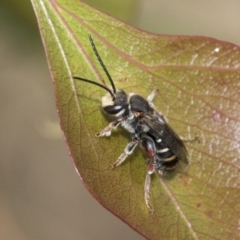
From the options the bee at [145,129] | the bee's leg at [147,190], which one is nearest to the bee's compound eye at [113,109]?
the bee at [145,129]

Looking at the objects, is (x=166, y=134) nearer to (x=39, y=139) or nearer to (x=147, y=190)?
(x=147, y=190)

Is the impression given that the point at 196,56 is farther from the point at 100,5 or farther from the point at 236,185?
the point at 100,5

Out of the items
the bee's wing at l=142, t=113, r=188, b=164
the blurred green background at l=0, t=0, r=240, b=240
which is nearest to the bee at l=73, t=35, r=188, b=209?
the bee's wing at l=142, t=113, r=188, b=164

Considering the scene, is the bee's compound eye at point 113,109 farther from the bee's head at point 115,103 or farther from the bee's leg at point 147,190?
the bee's leg at point 147,190

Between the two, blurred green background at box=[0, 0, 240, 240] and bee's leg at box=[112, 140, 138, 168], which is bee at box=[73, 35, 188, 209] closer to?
bee's leg at box=[112, 140, 138, 168]

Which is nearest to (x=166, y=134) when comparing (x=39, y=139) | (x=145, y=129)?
(x=145, y=129)

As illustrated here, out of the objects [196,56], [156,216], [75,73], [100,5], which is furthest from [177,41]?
[100,5]
